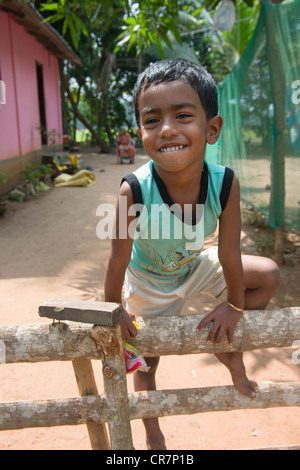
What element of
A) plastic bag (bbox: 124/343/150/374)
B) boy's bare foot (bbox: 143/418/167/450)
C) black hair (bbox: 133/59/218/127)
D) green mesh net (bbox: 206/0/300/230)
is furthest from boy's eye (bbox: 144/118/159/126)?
green mesh net (bbox: 206/0/300/230)

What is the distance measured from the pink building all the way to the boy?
627cm

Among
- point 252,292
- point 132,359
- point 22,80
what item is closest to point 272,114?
point 252,292

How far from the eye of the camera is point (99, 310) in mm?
1116

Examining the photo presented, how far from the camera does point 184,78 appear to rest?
141cm

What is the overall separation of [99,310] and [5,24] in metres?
8.24

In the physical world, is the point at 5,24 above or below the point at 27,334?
above

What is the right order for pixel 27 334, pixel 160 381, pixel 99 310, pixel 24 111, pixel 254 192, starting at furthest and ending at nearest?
pixel 24 111 < pixel 254 192 < pixel 160 381 < pixel 27 334 < pixel 99 310

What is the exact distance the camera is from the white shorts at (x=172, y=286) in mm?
1769

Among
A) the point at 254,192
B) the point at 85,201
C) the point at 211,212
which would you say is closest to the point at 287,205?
the point at 254,192

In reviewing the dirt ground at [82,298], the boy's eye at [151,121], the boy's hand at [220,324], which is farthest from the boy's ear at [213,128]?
the dirt ground at [82,298]

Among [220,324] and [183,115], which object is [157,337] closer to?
[220,324]

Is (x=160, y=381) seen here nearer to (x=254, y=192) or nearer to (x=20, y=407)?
(x=20, y=407)

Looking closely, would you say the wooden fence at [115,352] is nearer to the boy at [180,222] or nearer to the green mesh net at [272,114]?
the boy at [180,222]

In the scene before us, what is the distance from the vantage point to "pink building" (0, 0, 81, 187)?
7375 mm
